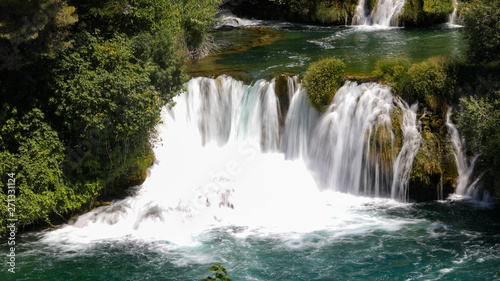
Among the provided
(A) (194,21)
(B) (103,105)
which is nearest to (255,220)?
(B) (103,105)

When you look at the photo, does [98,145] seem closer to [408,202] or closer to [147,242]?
[147,242]

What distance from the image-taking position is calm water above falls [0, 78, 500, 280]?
14.0m

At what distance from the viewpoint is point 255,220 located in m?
17.0

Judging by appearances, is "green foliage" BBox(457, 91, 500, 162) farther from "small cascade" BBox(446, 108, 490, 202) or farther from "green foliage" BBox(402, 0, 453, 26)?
"green foliage" BBox(402, 0, 453, 26)

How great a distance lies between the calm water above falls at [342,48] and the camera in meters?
23.6

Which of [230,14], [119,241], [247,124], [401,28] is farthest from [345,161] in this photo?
[230,14]

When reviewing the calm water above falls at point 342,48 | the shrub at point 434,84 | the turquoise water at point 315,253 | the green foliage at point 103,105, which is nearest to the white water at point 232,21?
the calm water above falls at point 342,48

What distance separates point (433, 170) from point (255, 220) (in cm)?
566

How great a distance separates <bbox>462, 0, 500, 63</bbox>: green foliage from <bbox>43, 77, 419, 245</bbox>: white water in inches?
115

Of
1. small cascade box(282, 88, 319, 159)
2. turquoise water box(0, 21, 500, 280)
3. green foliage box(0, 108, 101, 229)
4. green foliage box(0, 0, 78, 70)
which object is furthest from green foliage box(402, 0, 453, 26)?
green foliage box(0, 108, 101, 229)

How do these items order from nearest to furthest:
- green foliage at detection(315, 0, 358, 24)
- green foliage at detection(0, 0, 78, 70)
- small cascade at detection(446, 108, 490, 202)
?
green foliage at detection(0, 0, 78, 70)
small cascade at detection(446, 108, 490, 202)
green foliage at detection(315, 0, 358, 24)

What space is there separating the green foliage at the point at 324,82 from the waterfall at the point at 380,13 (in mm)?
14294

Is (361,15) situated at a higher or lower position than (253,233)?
higher

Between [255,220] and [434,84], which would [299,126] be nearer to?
[255,220]
